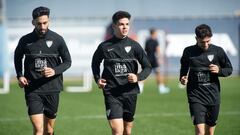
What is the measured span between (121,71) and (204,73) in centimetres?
140

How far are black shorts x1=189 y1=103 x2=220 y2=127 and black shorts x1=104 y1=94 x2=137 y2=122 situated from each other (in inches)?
39.8

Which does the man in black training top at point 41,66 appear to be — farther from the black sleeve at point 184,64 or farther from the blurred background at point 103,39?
the blurred background at point 103,39

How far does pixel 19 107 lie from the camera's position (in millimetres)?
19469

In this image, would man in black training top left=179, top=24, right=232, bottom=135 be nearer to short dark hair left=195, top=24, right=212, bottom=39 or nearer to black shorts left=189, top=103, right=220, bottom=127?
black shorts left=189, top=103, right=220, bottom=127

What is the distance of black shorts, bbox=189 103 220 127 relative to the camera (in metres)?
10.1

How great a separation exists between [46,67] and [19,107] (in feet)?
30.9

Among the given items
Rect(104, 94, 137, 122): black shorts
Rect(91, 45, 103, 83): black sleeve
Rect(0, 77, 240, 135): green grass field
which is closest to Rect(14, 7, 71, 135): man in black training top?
Rect(91, 45, 103, 83): black sleeve

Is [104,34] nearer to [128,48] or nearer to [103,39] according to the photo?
[103,39]

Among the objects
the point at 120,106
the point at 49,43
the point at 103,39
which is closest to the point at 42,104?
the point at 49,43

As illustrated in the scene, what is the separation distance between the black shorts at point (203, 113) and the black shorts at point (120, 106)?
101cm

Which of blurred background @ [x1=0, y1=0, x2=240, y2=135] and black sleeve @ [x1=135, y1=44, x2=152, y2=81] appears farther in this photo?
blurred background @ [x1=0, y1=0, x2=240, y2=135]

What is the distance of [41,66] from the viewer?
33.9 feet

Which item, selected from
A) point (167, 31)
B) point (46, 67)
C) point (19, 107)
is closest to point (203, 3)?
point (167, 31)

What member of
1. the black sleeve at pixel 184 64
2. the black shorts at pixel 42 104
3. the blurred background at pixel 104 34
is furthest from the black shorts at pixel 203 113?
the blurred background at pixel 104 34
